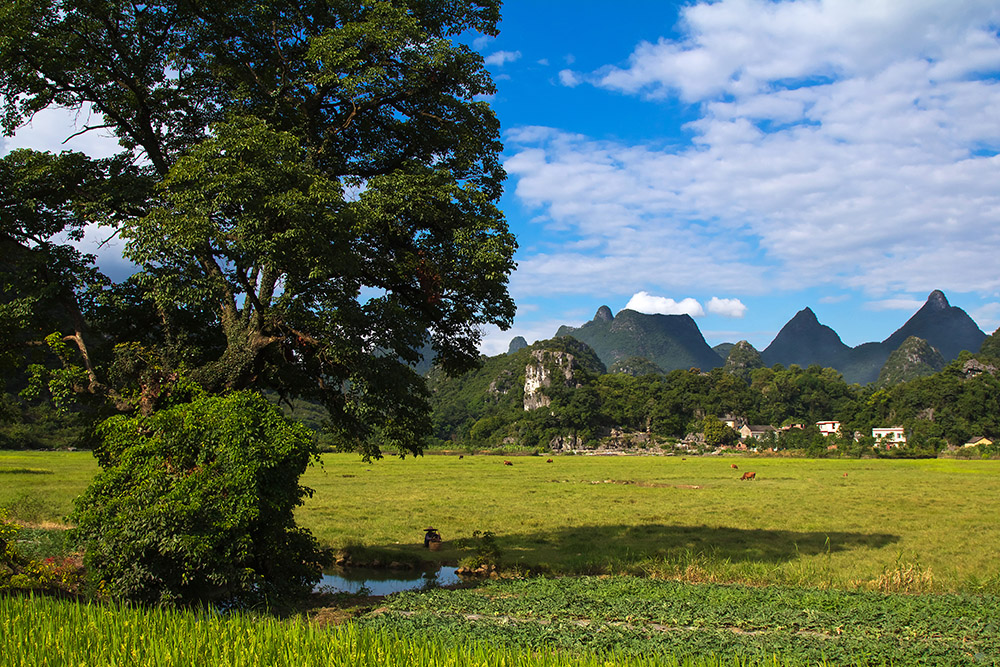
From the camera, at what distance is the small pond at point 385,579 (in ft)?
47.9

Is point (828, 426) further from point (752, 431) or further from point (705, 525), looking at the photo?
point (705, 525)

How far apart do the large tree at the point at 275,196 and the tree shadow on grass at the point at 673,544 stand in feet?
20.2

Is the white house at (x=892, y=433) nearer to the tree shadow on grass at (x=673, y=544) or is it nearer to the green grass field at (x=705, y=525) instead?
the green grass field at (x=705, y=525)

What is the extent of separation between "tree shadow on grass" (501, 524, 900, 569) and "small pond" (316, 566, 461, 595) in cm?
221

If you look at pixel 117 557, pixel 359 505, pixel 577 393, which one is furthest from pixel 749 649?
pixel 577 393

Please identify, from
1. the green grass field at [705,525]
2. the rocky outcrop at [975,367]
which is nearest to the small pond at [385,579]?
the green grass field at [705,525]

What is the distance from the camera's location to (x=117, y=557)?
30.3ft

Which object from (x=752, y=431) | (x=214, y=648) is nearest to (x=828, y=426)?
(x=752, y=431)

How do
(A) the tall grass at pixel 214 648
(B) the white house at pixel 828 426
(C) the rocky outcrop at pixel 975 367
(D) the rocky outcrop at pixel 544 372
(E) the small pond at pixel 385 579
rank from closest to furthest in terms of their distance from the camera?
(A) the tall grass at pixel 214 648 → (E) the small pond at pixel 385 579 → (B) the white house at pixel 828 426 → (C) the rocky outcrop at pixel 975 367 → (D) the rocky outcrop at pixel 544 372

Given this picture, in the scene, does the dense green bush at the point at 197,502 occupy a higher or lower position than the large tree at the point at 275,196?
lower

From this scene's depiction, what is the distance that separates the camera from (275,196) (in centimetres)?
1021

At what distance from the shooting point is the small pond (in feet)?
47.9

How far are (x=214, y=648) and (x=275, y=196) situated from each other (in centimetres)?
648

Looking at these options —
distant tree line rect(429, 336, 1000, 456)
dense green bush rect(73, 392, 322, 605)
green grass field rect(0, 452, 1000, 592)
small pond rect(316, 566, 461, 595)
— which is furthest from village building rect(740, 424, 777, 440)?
dense green bush rect(73, 392, 322, 605)
